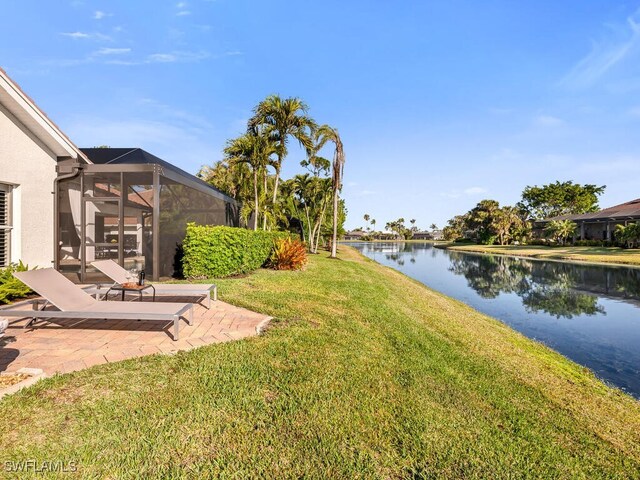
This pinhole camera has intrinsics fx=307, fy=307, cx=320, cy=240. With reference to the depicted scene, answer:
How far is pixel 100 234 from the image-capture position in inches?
376

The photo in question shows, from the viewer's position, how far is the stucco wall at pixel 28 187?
7402mm

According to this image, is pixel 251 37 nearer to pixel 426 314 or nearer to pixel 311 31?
pixel 311 31

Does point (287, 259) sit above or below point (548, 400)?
above

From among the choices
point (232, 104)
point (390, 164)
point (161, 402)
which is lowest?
point (161, 402)

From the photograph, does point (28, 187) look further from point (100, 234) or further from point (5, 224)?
point (100, 234)

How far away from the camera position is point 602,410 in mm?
4383

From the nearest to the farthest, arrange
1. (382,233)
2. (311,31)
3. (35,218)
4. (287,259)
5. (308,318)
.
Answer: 1. (308,318)
2. (35,218)
3. (287,259)
4. (311,31)
5. (382,233)

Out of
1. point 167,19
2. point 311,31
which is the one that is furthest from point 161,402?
point 311,31

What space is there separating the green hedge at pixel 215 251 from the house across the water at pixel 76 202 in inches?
35.8

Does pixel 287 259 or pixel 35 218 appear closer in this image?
pixel 35 218

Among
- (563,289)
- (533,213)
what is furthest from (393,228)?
(563,289)

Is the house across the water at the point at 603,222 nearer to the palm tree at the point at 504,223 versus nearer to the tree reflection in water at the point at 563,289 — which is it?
the palm tree at the point at 504,223

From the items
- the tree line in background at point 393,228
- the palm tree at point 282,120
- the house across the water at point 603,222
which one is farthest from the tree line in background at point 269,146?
the tree line in background at point 393,228

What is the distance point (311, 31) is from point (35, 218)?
44.4 ft
